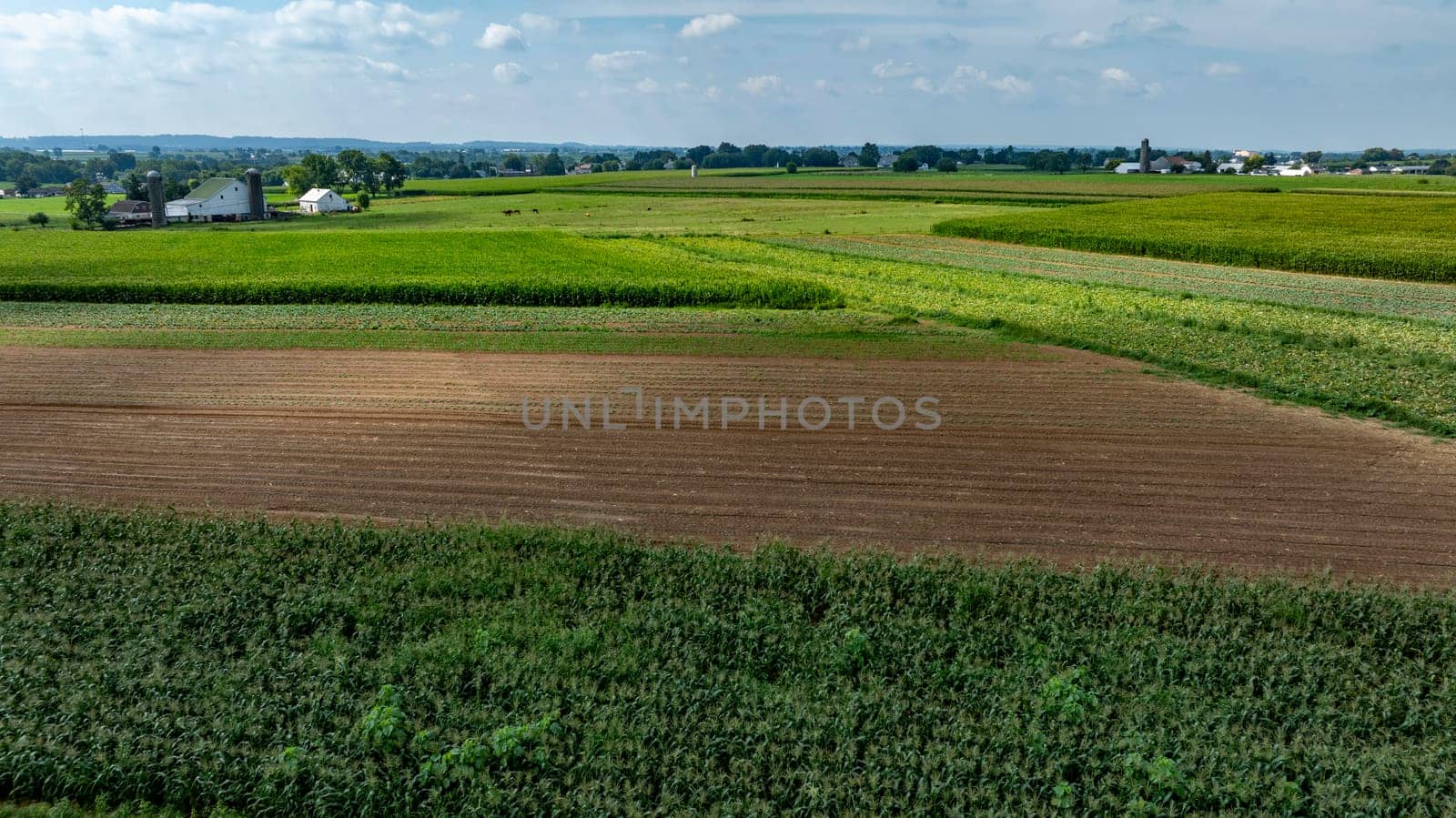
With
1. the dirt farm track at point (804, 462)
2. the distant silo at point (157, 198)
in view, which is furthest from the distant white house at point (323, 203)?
the dirt farm track at point (804, 462)

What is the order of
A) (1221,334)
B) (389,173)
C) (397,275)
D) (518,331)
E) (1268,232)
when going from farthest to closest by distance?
(389,173) < (1268,232) < (397,275) < (518,331) < (1221,334)

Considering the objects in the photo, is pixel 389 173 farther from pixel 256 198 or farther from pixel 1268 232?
pixel 1268 232

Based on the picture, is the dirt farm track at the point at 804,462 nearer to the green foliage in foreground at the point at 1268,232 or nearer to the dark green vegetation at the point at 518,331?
the dark green vegetation at the point at 518,331

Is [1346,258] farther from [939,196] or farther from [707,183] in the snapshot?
[707,183]

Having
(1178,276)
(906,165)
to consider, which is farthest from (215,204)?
(906,165)

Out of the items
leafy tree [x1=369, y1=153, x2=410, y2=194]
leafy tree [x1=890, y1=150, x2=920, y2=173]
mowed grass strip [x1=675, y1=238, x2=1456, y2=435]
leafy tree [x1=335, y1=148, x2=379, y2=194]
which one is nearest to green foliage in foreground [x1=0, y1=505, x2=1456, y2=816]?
mowed grass strip [x1=675, y1=238, x2=1456, y2=435]

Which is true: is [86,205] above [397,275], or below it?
above
